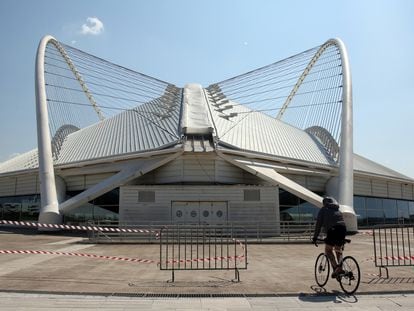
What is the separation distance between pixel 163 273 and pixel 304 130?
1391 inches

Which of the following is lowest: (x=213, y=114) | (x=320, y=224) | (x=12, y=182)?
(x=320, y=224)

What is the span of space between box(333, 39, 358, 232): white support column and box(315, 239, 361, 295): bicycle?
1883 cm

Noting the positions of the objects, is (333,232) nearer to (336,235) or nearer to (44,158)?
(336,235)

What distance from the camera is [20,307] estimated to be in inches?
259

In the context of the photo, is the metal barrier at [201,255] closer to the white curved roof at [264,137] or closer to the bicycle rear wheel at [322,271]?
the bicycle rear wheel at [322,271]

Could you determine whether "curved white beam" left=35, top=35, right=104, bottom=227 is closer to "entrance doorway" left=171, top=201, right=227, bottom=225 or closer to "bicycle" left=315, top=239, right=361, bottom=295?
"entrance doorway" left=171, top=201, right=227, bottom=225

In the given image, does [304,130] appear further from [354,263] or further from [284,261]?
[354,263]

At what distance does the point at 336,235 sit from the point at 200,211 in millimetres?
18630

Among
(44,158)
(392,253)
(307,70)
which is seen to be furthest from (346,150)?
(44,158)

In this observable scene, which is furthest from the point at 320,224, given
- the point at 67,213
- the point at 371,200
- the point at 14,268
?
the point at 371,200

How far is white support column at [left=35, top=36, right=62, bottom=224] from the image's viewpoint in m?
26.4

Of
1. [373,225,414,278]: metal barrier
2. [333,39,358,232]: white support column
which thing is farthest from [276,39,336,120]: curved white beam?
[373,225,414,278]: metal barrier

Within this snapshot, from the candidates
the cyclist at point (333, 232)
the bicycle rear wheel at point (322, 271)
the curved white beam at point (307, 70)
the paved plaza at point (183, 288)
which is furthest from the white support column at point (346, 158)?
the cyclist at point (333, 232)

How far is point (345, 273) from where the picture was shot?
26.0 feet
